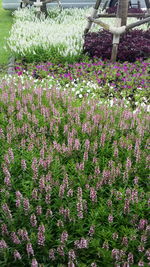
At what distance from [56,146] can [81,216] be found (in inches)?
43.1

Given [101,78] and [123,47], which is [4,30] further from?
[101,78]

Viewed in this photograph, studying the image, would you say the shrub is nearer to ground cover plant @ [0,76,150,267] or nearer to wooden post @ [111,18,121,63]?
wooden post @ [111,18,121,63]

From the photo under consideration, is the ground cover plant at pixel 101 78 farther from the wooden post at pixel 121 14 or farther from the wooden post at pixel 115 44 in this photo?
the wooden post at pixel 121 14

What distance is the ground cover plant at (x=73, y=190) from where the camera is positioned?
2488mm

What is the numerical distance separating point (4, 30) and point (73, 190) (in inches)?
515

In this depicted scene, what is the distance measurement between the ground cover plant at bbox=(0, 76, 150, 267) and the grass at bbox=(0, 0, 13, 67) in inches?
215

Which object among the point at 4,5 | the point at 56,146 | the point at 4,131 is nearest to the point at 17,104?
the point at 4,131

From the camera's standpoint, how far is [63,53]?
28.8ft

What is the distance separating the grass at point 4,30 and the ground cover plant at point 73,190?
5.45 m

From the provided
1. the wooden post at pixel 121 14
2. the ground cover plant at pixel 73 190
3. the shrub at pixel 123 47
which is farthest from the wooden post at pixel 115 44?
the ground cover plant at pixel 73 190

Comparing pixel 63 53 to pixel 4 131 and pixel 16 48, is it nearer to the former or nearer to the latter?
pixel 16 48

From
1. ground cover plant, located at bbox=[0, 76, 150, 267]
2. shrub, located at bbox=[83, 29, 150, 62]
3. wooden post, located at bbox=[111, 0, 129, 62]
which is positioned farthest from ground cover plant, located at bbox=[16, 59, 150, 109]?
ground cover plant, located at bbox=[0, 76, 150, 267]

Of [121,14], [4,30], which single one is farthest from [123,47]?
[4,30]

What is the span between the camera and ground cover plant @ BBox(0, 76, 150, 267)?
2.49 metres
